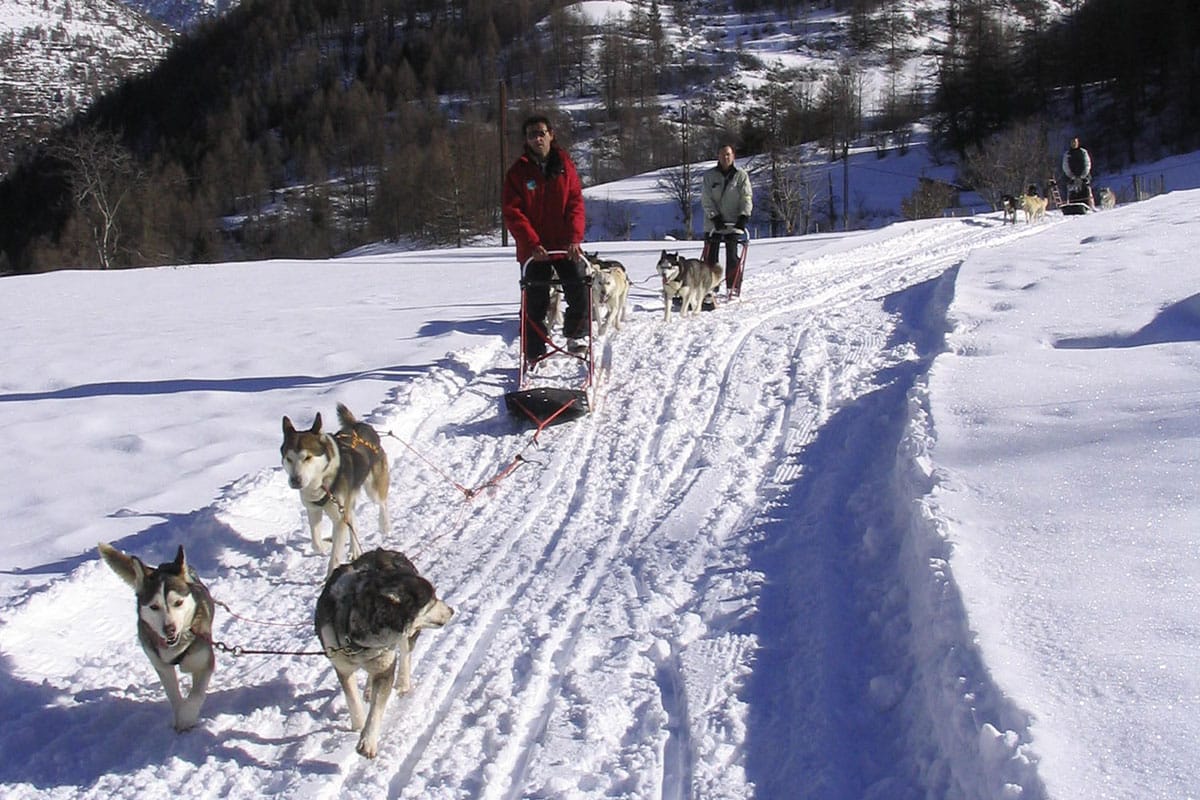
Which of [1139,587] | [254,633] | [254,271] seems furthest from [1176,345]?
[254,271]

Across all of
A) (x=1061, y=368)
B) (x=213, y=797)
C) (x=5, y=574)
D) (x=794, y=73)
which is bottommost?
(x=213, y=797)

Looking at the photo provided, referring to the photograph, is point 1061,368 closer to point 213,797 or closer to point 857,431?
point 857,431

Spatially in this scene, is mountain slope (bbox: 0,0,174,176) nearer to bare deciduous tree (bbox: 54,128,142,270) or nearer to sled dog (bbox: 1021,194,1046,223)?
bare deciduous tree (bbox: 54,128,142,270)

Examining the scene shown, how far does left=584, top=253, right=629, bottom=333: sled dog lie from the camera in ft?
28.2

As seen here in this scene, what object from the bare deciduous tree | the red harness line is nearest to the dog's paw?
the red harness line

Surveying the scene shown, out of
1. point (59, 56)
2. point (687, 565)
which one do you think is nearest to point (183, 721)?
point (687, 565)

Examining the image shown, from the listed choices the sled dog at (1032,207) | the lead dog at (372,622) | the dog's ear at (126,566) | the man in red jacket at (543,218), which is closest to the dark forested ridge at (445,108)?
the sled dog at (1032,207)

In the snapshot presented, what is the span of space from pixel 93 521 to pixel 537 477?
241cm

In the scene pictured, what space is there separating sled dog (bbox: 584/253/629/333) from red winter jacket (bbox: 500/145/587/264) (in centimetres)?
130

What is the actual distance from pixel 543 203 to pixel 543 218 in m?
0.12

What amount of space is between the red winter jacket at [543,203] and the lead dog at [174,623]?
169 inches

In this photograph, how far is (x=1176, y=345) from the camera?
572cm

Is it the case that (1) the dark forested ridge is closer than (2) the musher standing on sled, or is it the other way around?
(2) the musher standing on sled

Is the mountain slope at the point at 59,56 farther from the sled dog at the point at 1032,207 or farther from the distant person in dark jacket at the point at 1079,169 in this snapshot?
the distant person in dark jacket at the point at 1079,169
